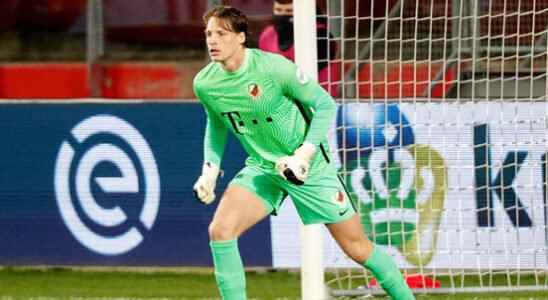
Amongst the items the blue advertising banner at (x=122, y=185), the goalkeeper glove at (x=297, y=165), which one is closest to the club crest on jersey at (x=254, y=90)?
the goalkeeper glove at (x=297, y=165)

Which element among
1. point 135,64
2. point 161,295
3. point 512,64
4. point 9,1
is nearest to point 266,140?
point 161,295

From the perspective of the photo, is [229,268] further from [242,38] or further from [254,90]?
[242,38]

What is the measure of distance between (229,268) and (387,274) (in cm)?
78

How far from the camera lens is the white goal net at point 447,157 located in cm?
852

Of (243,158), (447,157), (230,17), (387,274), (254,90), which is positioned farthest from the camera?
(243,158)

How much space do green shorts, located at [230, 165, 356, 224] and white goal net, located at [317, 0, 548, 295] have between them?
1.89 m

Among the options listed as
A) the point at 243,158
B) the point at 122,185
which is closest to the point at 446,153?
the point at 243,158

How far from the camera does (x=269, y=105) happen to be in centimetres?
647

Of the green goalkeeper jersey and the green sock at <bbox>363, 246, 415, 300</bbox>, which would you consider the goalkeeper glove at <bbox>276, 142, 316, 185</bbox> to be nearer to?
the green goalkeeper jersey

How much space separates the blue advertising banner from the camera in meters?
9.04

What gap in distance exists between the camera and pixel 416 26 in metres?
8.76

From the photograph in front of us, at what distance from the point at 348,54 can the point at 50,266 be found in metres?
2.27

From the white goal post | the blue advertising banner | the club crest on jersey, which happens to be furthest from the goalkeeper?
the blue advertising banner

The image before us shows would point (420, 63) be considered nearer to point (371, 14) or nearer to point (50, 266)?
point (371, 14)
